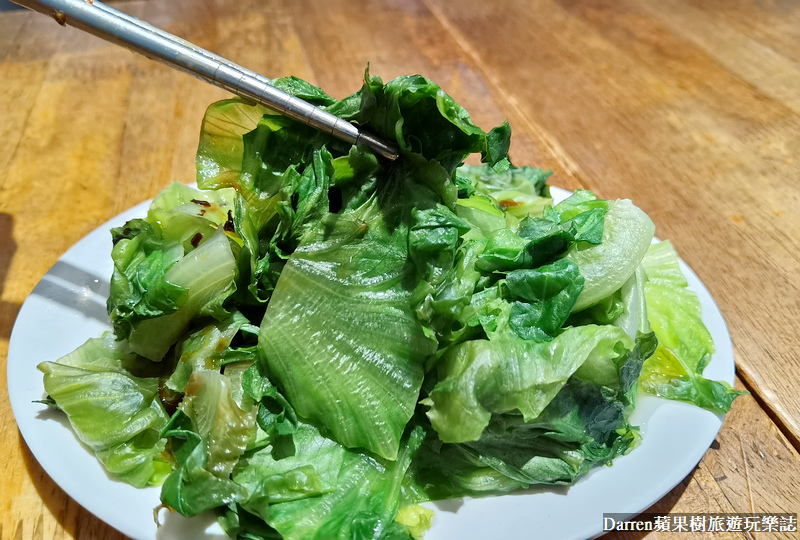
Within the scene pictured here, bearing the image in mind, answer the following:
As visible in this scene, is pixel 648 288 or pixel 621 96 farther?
pixel 621 96

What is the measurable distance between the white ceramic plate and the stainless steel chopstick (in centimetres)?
76

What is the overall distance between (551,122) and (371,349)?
2129 millimetres

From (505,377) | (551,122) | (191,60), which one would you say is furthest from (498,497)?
(551,122)

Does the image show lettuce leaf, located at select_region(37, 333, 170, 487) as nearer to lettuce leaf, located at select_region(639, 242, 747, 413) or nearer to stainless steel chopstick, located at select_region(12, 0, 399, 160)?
stainless steel chopstick, located at select_region(12, 0, 399, 160)

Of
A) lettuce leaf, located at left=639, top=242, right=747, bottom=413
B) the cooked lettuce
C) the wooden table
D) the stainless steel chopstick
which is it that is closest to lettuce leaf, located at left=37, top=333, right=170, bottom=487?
the cooked lettuce

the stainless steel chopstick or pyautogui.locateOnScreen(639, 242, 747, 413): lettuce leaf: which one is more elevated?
the stainless steel chopstick

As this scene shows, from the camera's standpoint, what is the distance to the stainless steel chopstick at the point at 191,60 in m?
1.19

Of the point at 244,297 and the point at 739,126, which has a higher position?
the point at 739,126

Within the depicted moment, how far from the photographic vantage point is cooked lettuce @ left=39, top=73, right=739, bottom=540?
1100mm

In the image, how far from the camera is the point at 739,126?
2779mm

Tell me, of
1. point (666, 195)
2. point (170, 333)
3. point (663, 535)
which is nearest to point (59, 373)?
point (170, 333)

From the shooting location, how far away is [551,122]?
2.93 meters

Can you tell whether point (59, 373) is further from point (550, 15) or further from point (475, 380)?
point (550, 15)

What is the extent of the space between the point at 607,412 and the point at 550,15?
11.4 ft
